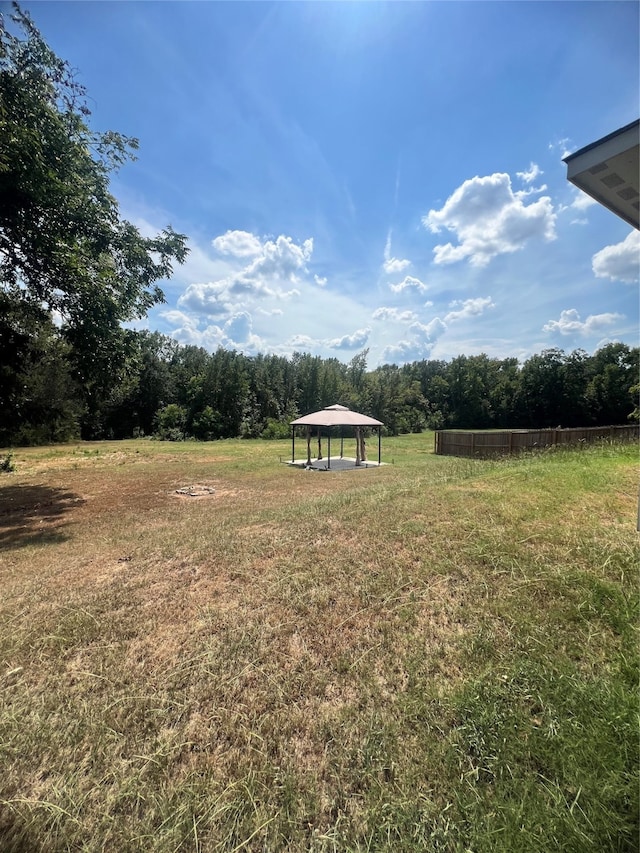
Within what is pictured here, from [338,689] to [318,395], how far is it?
123 ft

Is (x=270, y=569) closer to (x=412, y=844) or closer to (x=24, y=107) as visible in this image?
(x=412, y=844)

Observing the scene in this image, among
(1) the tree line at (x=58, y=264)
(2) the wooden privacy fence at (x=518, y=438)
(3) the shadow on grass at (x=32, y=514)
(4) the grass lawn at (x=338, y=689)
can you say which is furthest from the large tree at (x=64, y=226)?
(2) the wooden privacy fence at (x=518, y=438)

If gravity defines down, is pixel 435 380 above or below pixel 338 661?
above

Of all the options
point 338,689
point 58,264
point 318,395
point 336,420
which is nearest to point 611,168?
point 338,689

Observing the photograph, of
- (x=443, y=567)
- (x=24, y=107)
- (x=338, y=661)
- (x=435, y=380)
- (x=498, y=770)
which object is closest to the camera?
(x=498, y=770)

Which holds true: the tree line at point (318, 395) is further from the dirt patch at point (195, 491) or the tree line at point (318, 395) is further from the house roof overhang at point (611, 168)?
the house roof overhang at point (611, 168)

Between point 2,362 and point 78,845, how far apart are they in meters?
11.3

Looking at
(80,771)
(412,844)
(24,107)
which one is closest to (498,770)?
(412,844)

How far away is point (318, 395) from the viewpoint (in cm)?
3947

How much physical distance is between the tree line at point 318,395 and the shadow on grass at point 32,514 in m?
14.0

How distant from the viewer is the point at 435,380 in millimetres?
52094

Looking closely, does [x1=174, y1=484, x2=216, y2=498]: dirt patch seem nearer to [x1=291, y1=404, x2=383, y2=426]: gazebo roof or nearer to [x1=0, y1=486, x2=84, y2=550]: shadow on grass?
[x1=0, y1=486, x2=84, y2=550]: shadow on grass

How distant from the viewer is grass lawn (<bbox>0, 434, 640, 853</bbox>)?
1.55 metres

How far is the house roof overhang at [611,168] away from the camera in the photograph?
2.38 metres
